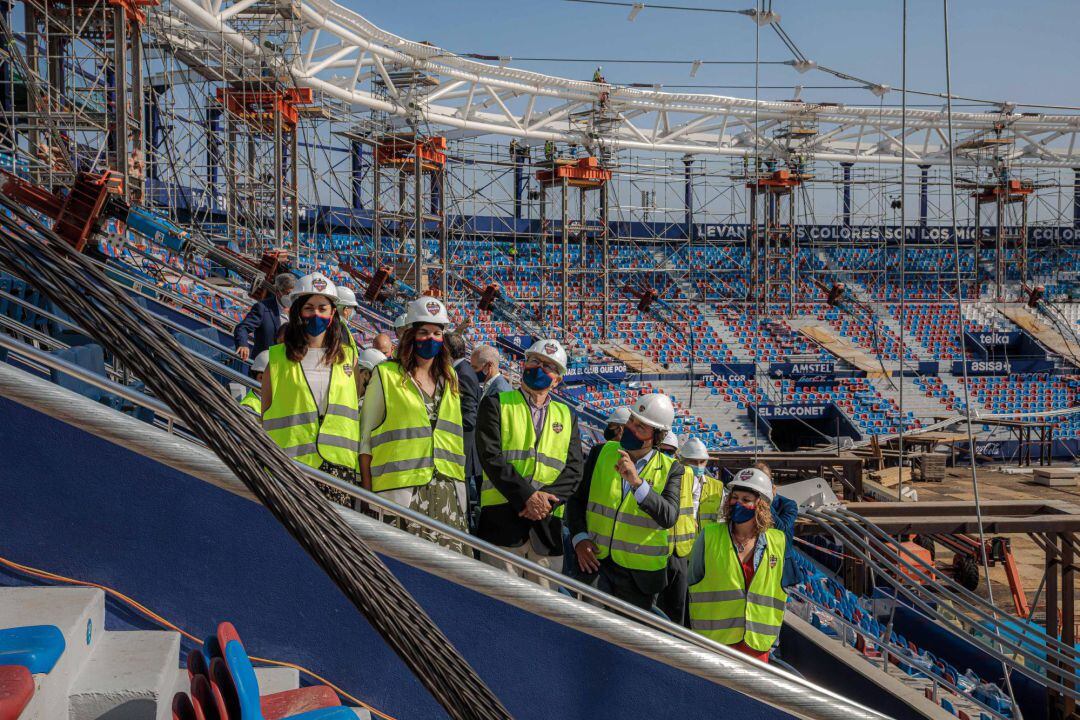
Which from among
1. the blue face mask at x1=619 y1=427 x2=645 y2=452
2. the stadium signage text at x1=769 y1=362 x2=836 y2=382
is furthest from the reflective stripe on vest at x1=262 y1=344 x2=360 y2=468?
the stadium signage text at x1=769 y1=362 x2=836 y2=382

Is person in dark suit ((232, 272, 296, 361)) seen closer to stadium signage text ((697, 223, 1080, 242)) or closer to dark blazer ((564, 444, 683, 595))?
dark blazer ((564, 444, 683, 595))

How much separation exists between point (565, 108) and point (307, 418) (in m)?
29.3

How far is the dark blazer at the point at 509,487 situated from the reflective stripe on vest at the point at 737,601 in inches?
27.2

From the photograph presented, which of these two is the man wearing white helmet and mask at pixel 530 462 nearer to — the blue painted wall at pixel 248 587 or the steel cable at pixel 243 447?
the blue painted wall at pixel 248 587

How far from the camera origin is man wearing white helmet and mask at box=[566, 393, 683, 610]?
160 inches

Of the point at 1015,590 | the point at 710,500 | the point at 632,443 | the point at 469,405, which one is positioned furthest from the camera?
the point at 1015,590

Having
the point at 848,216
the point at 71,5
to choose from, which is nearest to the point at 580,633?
the point at 71,5

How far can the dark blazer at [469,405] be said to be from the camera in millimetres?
5055

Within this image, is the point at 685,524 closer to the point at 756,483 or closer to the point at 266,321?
the point at 756,483

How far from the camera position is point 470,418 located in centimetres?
508

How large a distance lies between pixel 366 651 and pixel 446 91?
26750 millimetres

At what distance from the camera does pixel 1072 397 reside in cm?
2988

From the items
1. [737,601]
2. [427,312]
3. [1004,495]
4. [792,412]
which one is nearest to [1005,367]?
[792,412]

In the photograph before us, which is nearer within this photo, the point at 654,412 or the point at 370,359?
the point at 654,412
